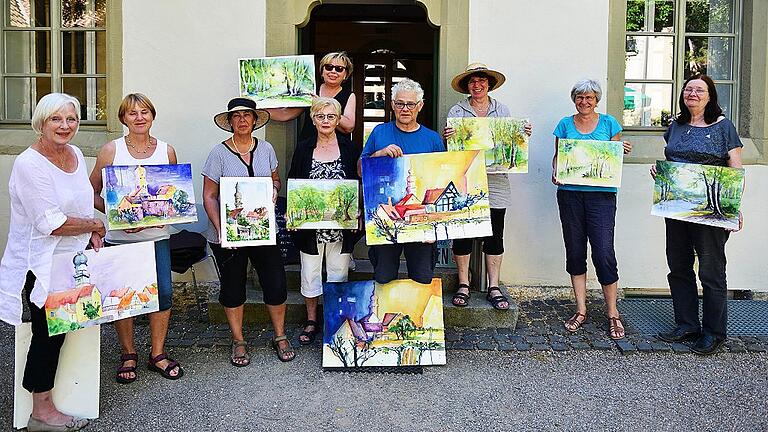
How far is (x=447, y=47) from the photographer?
19.6 ft

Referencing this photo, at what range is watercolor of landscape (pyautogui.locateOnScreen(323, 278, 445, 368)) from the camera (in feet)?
14.6

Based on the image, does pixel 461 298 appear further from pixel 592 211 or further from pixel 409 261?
pixel 592 211

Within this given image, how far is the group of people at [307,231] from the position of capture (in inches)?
137

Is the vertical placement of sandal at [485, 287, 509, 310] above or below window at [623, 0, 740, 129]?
below

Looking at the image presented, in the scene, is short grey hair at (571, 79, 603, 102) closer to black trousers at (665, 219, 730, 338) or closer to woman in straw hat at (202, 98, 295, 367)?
black trousers at (665, 219, 730, 338)

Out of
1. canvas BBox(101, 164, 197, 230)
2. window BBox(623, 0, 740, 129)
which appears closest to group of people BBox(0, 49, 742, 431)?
canvas BBox(101, 164, 197, 230)

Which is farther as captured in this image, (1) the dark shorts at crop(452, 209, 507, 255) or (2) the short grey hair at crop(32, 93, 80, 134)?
(1) the dark shorts at crop(452, 209, 507, 255)

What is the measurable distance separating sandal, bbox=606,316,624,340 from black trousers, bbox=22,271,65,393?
3.80 metres

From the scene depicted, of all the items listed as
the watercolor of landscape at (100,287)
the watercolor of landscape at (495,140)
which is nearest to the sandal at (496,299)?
the watercolor of landscape at (495,140)

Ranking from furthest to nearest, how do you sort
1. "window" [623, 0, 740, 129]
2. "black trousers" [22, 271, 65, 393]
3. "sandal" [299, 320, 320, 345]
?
"window" [623, 0, 740, 129], "sandal" [299, 320, 320, 345], "black trousers" [22, 271, 65, 393]

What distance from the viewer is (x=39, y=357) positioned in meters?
3.54

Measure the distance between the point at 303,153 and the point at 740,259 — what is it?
14.2 ft

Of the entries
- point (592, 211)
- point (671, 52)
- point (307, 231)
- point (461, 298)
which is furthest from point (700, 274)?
point (307, 231)

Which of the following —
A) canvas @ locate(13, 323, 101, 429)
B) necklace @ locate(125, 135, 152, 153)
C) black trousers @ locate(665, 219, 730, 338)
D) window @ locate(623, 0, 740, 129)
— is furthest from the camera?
window @ locate(623, 0, 740, 129)
